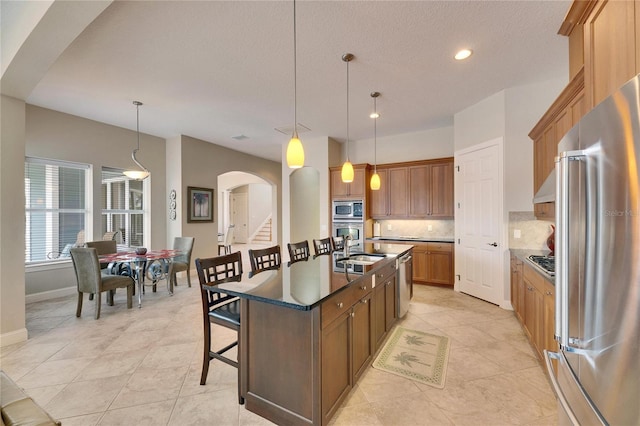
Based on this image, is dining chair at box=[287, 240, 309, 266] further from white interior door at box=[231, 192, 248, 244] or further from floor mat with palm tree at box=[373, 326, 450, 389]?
white interior door at box=[231, 192, 248, 244]

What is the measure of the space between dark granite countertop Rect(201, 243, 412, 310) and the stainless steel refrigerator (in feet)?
3.60

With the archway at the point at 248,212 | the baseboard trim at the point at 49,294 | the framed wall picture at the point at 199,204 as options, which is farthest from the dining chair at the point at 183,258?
the archway at the point at 248,212

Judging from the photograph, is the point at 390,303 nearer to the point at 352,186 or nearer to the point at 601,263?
the point at 601,263

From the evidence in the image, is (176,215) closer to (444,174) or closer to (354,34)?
(354,34)

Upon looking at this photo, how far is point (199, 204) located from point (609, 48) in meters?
6.47

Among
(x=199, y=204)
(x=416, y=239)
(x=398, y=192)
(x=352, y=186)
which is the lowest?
(x=416, y=239)

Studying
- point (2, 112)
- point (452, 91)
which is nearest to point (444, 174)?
point (452, 91)

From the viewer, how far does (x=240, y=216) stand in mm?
12992

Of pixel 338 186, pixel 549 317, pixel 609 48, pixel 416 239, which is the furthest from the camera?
pixel 338 186

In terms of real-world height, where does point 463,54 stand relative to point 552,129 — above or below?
above

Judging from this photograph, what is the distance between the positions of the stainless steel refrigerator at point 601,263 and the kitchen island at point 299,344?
1086 mm

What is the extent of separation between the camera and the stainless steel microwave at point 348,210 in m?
5.69

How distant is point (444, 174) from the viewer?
5.10 m

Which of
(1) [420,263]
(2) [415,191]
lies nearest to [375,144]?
(2) [415,191]
